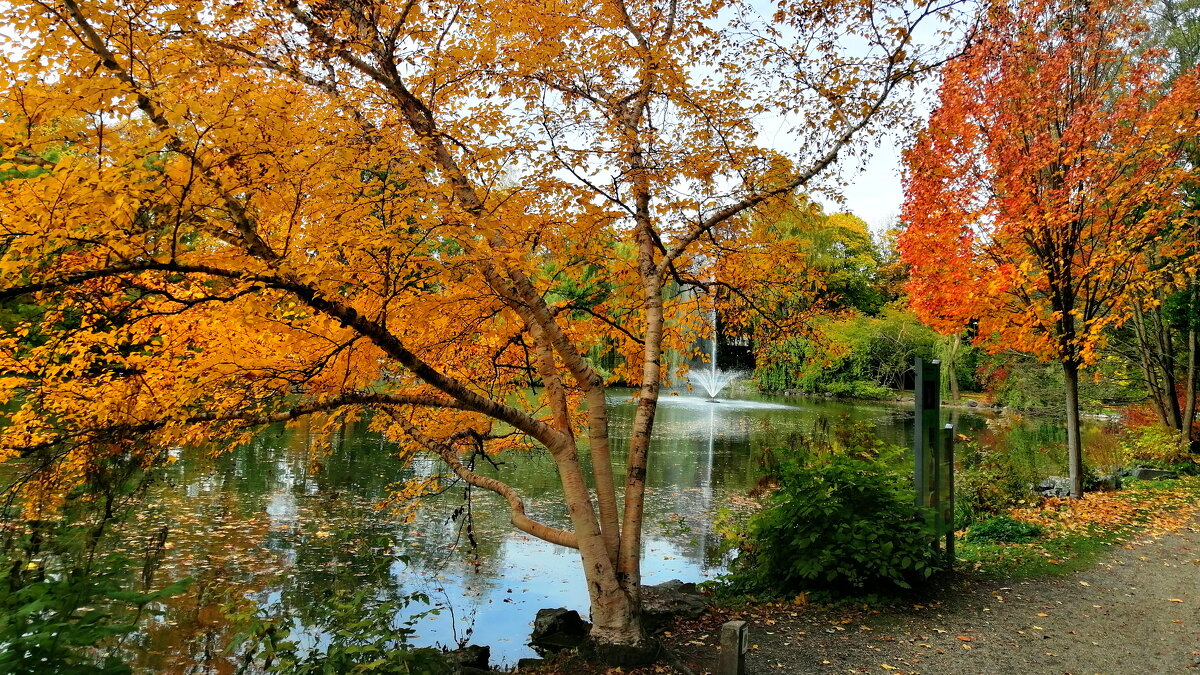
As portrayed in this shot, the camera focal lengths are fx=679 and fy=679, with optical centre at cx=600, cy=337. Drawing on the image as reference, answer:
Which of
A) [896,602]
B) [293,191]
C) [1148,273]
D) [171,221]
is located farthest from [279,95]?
[1148,273]

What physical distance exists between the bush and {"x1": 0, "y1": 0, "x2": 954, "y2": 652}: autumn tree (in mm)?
1483

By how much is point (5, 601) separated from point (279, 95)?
8.25ft

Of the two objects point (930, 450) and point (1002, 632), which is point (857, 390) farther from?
point (1002, 632)

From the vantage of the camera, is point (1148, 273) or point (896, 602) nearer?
point (896, 602)

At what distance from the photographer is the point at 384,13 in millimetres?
4727

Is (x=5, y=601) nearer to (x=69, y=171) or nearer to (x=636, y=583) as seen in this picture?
(x=69, y=171)

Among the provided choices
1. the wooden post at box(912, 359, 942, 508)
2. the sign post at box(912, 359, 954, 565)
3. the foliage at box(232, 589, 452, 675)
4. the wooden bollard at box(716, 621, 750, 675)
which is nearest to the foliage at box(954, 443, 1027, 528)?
the sign post at box(912, 359, 954, 565)

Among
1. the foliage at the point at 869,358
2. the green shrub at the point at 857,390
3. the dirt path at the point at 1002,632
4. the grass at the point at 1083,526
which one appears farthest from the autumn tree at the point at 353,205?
the green shrub at the point at 857,390

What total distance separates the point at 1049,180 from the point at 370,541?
33.9 ft

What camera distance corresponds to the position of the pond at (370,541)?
6.54 m

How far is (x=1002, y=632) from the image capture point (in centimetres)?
495

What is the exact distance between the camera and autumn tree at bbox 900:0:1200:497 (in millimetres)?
8477

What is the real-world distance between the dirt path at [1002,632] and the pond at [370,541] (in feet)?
8.09

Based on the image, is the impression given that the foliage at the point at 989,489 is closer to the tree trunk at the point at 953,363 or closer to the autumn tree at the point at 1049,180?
the autumn tree at the point at 1049,180
